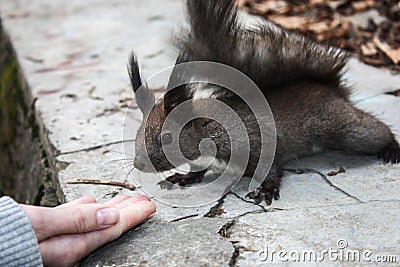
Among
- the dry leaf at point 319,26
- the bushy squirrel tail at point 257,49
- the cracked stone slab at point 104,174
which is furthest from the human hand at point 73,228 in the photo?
the dry leaf at point 319,26

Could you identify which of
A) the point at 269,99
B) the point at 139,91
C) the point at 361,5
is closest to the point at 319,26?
the point at 361,5

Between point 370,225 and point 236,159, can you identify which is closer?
point 370,225

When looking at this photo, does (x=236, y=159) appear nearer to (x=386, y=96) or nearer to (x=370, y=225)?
(x=370, y=225)

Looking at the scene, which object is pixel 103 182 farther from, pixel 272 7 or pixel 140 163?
pixel 272 7

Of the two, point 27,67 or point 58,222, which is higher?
point 58,222

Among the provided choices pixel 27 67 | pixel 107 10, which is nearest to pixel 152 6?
pixel 107 10

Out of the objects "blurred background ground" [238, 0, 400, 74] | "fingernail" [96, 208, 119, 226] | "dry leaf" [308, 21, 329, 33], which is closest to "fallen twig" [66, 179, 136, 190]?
"fingernail" [96, 208, 119, 226]

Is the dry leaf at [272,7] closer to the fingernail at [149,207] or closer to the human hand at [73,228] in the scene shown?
the fingernail at [149,207]
